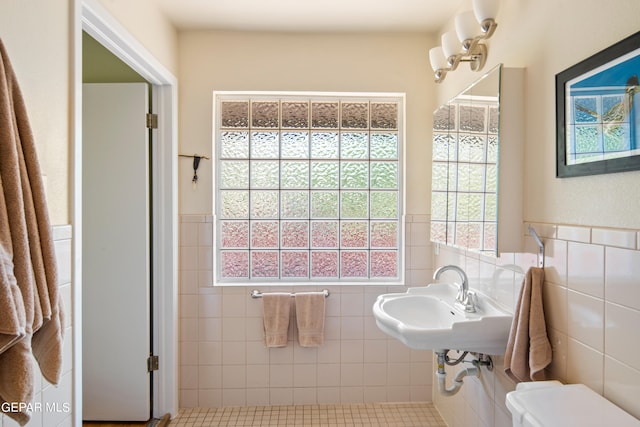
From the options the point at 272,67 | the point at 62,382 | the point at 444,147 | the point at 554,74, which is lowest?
the point at 62,382

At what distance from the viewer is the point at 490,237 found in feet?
5.08

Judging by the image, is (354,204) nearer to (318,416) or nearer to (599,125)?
(318,416)

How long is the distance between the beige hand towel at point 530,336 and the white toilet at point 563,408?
13cm

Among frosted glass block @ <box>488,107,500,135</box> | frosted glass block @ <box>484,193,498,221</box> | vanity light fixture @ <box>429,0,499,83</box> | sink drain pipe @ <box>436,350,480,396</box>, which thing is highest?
vanity light fixture @ <box>429,0,499,83</box>

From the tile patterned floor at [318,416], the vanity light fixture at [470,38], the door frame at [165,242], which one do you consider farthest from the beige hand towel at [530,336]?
the door frame at [165,242]

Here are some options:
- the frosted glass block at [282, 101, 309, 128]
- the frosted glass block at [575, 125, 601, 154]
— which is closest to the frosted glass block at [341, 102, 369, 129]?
the frosted glass block at [282, 101, 309, 128]

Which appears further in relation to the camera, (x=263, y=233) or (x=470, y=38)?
(x=263, y=233)

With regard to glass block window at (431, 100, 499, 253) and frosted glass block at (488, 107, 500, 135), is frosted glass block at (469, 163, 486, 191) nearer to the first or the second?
glass block window at (431, 100, 499, 253)

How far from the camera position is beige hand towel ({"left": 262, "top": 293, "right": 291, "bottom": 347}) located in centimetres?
238

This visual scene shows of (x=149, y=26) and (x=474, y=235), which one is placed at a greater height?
(x=149, y=26)

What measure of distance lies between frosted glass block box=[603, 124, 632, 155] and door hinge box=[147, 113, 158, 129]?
221 centimetres

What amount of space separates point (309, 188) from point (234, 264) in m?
0.72

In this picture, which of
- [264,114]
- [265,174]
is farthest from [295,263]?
[264,114]

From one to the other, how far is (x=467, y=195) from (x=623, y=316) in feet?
2.77
